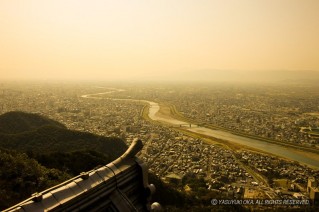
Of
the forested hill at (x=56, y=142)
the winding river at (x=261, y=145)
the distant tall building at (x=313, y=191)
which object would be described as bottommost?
the winding river at (x=261, y=145)

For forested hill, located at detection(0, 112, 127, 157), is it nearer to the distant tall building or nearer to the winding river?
the distant tall building

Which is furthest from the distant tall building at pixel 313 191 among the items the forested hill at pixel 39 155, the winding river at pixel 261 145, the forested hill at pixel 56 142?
the forested hill at pixel 56 142

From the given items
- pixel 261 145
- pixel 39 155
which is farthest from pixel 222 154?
pixel 39 155

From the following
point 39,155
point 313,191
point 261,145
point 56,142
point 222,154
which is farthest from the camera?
point 261,145

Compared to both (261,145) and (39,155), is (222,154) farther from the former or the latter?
(39,155)

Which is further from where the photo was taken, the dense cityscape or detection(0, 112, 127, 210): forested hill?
the dense cityscape

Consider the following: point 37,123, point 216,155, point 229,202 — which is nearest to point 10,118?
point 37,123

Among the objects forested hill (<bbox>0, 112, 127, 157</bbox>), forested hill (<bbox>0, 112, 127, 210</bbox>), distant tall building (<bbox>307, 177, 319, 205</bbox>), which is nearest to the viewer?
forested hill (<bbox>0, 112, 127, 210</bbox>)

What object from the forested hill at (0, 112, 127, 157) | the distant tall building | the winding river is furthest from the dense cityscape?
the forested hill at (0, 112, 127, 157)

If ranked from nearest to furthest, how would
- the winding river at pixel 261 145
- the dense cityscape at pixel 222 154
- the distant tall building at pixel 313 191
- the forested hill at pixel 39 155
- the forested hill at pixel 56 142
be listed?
the forested hill at pixel 39 155 < the distant tall building at pixel 313 191 < the dense cityscape at pixel 222 154 < the forested hill at pixel 56 142 < the winding river at pixel 261 145

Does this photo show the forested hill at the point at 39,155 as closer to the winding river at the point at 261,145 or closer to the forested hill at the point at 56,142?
the forested hill at the point at 56,142
